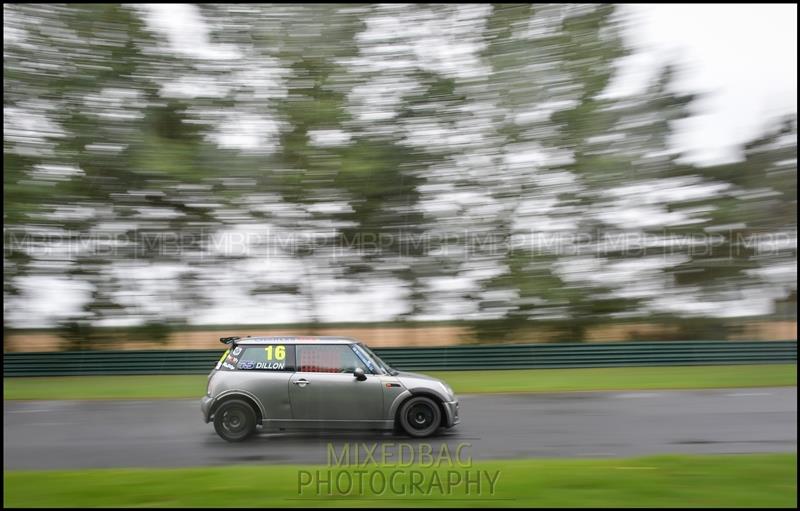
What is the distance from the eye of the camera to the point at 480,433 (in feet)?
31.4

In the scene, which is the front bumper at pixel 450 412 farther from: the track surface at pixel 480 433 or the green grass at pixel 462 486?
the green grass at pixel 462 486

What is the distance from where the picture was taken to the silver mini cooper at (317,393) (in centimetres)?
880

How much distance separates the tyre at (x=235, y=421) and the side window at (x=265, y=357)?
0.54 metres

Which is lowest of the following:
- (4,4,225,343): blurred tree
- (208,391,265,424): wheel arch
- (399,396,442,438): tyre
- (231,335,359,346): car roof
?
(399,396,442,438): tyre

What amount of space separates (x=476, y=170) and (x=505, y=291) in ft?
11.4

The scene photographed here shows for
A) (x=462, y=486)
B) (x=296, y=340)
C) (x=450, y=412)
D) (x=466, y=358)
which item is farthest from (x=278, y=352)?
(x=466, y=358)

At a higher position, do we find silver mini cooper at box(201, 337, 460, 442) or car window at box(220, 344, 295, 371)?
car window at box(220, 344, 295, 371)

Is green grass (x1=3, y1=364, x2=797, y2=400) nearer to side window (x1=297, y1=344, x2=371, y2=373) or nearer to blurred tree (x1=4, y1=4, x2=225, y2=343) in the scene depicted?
blurred tree (x1=4, y1=4, x2=225, y2=343)

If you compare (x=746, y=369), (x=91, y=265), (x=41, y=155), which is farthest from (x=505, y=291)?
(x=41, y=155)

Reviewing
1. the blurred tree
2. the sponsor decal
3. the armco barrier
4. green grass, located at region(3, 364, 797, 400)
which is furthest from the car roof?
the blurred tree

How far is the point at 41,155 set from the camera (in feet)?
57.9

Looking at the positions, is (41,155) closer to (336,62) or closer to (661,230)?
(336,62)

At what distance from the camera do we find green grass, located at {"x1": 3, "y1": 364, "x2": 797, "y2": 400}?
14.9 m

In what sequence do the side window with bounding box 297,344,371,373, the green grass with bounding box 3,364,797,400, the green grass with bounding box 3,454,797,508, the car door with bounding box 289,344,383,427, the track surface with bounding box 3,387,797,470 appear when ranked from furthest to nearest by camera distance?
the green grass with bounding box 3,364,797,400 < the side window with bounding box 297,344,371,373 < the car door with bounding box 289,344,383,427 < the track surface with bounding box 3,387,797,470 < the green grass with bounding box 3,454,797,508
